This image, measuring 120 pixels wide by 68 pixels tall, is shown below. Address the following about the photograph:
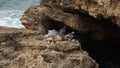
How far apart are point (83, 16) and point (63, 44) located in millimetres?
5286

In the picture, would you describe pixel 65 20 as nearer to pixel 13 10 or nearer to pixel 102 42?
pixel 102 42

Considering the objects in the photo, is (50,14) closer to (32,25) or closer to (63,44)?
(32,25)

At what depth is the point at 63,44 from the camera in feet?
16.2

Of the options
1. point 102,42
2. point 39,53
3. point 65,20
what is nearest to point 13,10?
point 102,42

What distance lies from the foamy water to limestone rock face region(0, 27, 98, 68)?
13349 millimetres

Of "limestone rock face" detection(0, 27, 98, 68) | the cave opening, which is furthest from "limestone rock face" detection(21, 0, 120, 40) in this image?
"limestone rock face" detection(0, 27, 98, 68)

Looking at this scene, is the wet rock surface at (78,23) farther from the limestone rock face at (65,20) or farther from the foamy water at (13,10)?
the foamy water at (13,10)

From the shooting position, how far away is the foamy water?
1974 cm

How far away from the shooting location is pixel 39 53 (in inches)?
185

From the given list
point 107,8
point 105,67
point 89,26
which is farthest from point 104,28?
point 107,8

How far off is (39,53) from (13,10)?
742 inches

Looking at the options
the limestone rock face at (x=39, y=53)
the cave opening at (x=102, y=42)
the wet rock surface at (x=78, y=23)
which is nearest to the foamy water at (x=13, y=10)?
the cave opening at (x=102, y=42)

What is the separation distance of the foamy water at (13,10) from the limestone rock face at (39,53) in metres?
13.3

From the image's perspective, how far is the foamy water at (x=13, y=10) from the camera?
19.7 metres
